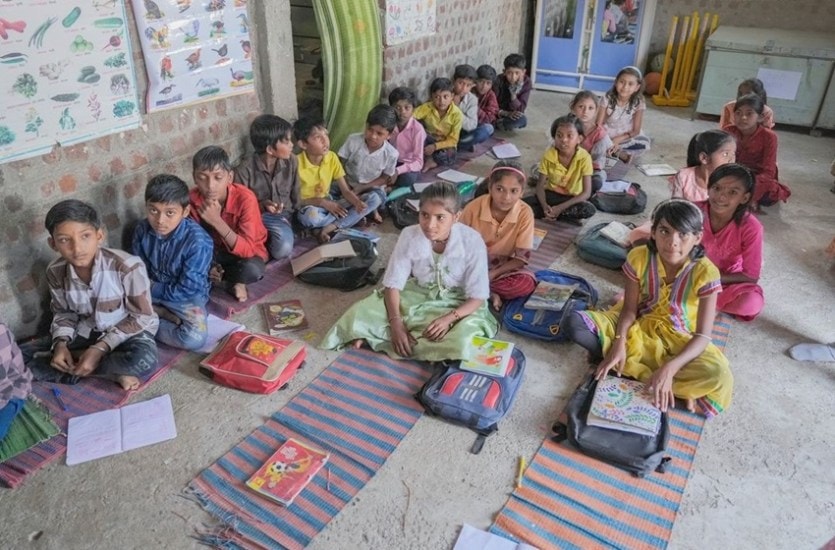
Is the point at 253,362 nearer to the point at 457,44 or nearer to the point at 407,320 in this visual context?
the point at 407,320

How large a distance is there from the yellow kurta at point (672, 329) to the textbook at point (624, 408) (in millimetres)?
161

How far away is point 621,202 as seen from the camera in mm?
4863

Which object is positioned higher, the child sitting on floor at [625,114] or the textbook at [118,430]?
the child sitting on floor at [625,114]

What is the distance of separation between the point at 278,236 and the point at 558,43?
5525mm

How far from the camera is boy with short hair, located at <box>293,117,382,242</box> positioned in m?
4.23

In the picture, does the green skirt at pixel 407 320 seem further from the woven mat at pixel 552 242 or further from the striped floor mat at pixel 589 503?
the woven mat at pixel 552 242

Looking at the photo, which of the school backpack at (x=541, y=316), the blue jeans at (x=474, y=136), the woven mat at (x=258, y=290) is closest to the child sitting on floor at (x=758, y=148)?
the school backpack at (x=541, y=316)

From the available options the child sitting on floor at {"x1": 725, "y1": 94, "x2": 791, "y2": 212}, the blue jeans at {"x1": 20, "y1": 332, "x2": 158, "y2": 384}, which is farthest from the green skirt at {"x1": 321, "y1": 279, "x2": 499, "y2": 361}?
the child sitting on floor at {"x1": 725, "y1": 94, "x2": 791, "y2": 212}

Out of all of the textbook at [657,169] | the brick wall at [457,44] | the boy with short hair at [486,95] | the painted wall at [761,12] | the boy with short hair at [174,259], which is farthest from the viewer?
the painted wall at [761,12]

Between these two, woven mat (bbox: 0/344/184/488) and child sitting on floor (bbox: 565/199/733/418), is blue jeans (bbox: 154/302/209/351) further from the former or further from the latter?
child sitting on floor (bbox: 565/199/733/418)

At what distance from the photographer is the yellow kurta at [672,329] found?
2781mm

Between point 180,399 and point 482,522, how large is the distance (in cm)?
146

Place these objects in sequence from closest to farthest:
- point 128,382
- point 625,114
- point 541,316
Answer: point 128,382 < point 541,316 < point 625,114

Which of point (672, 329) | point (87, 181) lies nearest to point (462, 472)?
point (672, 329)
